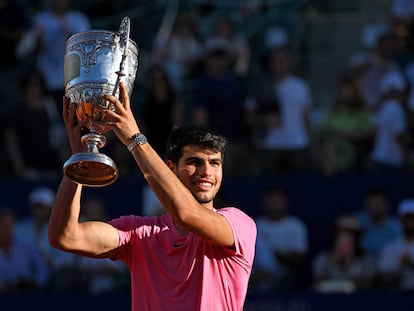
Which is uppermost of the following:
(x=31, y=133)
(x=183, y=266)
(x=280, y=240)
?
(x=31, y=133)

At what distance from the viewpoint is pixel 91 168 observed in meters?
4.64

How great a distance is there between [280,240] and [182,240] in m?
4.76

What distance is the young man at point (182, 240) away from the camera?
476 cm

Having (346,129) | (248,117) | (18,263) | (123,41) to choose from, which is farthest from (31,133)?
(123,41)

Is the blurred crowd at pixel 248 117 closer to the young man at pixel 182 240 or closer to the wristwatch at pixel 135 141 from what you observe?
the young man at pixel 182 240

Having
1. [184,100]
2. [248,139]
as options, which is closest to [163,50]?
[184,100]

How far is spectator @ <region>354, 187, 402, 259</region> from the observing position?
31.3 ft

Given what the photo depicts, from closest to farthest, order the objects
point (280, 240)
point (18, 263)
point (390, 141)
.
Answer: point (18, 263) < point (280, 240) < point (390, 141)

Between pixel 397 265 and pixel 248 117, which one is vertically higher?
pixel 248 117

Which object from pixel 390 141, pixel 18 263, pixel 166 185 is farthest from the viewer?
pixel 390 141

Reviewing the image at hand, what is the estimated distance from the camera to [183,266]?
15.9ft

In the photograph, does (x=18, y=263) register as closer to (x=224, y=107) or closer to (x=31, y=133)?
(x=31, y=133)

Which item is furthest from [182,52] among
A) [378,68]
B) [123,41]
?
[123,41]

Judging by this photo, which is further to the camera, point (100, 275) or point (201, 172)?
point (100, 275)
